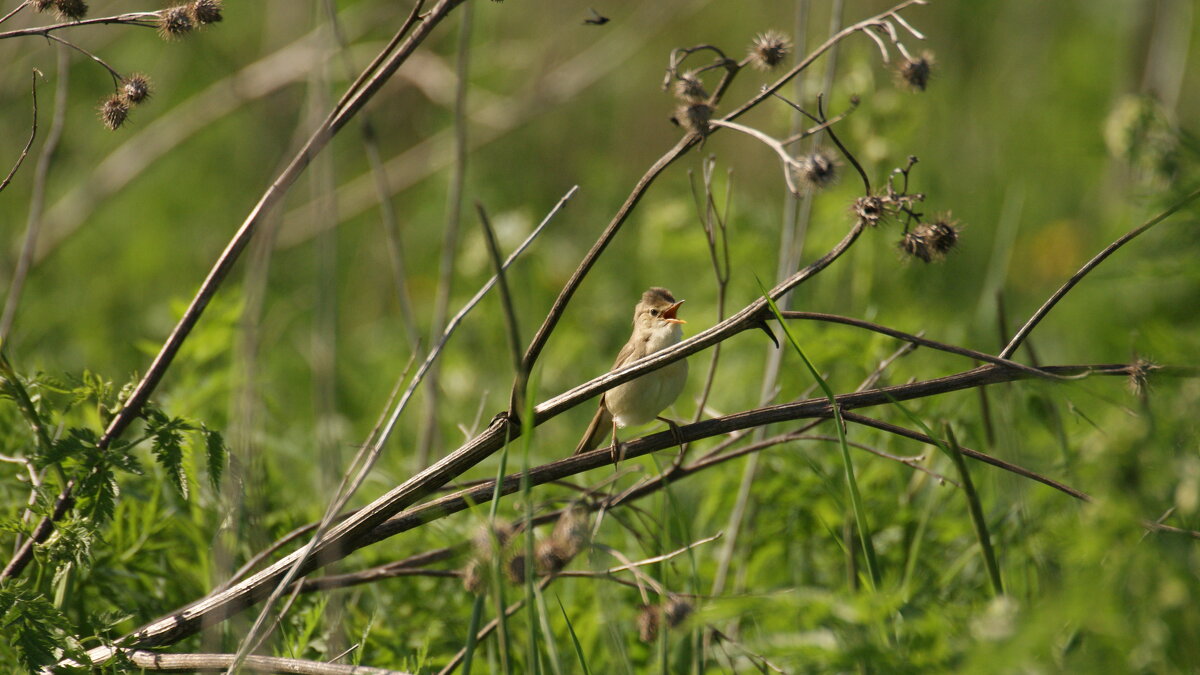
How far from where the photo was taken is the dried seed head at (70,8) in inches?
76.4

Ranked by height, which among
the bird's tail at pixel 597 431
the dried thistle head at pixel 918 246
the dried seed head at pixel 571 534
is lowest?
the bird's tail at pixel 597 431

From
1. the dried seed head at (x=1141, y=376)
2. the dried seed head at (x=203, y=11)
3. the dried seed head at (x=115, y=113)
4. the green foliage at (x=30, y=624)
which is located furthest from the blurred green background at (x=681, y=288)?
the dried seed head at (x=203, y=11)

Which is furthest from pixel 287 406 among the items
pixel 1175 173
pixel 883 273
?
pixel 1175 173

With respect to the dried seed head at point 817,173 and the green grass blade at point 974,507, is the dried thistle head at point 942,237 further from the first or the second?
the green grass blade at point 974,507

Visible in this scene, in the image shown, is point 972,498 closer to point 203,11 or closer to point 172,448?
point 172,448

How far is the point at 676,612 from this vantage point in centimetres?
179

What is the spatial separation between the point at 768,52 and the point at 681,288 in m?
3.48

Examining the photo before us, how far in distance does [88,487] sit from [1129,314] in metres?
4.84

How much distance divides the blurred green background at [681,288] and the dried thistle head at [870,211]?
4.7 inches

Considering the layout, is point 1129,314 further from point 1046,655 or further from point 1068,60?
point 1046,655

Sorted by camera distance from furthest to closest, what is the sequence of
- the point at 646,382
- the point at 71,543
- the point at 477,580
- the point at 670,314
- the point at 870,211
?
the point at 670,314
the point at 646,382
the point at 71,543
the point at 477,580
the point at 870,211

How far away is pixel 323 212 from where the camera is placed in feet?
10.0

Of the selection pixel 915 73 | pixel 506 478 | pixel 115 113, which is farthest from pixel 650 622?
pixel 115 113

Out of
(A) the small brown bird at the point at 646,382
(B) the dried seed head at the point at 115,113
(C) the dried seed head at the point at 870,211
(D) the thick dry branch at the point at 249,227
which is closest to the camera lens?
(C) the dried seed head at the point at 870,211
